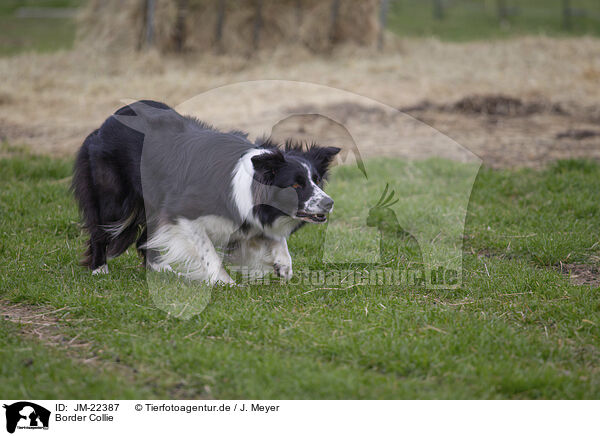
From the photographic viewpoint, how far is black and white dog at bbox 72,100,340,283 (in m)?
4.62

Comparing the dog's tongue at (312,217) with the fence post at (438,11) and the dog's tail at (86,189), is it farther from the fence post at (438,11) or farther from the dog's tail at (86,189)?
the fence post at (438,11)

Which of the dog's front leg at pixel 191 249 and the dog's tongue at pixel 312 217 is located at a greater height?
the dog's tongue at pixel 312 217

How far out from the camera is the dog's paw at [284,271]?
5059 millimetres

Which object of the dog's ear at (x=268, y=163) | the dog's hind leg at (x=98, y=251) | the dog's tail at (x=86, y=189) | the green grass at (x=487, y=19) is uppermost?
the green grass at (x=487, y=19)

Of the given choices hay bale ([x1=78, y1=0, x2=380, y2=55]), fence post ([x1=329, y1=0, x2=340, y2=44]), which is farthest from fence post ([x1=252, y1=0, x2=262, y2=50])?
fence post ([x1=329, y1=0, x2=340, y2=44])

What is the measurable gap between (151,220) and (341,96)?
279 inches

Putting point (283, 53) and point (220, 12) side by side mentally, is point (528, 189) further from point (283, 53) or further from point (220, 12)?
point (220, 12)

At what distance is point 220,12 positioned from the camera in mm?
15102

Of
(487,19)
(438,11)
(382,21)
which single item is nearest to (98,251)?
(382,21)

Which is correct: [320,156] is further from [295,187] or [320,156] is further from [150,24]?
[150,24]

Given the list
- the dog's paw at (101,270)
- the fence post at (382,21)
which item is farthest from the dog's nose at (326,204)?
the fence post at (382,21)

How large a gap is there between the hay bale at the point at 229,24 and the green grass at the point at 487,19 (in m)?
4.63

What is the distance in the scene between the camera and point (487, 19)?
80.3 feet

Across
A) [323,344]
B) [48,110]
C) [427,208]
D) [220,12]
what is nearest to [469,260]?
[427,208]
